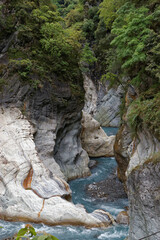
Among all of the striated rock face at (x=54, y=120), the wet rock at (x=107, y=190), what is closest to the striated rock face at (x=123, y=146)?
the wet rock at (x=107, y=190)

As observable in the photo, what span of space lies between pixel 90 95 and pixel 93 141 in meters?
18.7

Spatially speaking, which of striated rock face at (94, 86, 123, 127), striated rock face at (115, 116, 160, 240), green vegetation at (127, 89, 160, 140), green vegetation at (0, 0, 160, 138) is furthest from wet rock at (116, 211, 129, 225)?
striated rock face at (94, 86, 123, 127)

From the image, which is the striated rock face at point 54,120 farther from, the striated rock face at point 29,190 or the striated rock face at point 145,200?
the striated rock face at point 145,200

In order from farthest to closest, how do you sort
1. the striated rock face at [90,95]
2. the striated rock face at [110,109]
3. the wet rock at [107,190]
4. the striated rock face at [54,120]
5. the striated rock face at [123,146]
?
the striated rock face at [90,95], the striated rock face at [110,109], the striated rock face at [54,120], the wet rock at [107,190], the striated rock face at [123,146]

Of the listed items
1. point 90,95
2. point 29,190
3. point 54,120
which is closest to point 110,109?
point 90,95

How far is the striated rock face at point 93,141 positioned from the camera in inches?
691

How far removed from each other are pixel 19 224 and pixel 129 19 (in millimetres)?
8514

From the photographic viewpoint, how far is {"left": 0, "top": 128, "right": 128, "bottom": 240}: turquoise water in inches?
274

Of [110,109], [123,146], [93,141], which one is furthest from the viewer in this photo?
[110,109]

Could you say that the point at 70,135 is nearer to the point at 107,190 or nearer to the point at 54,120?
the point at 54,120

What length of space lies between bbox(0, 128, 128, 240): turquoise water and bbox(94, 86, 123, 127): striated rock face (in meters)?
16.9

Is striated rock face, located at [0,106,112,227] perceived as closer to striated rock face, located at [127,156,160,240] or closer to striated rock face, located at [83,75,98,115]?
striated rock face, located at [127,156,160,240]

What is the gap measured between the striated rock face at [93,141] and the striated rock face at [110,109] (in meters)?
13.9

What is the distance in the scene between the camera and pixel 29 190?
7984 mm
